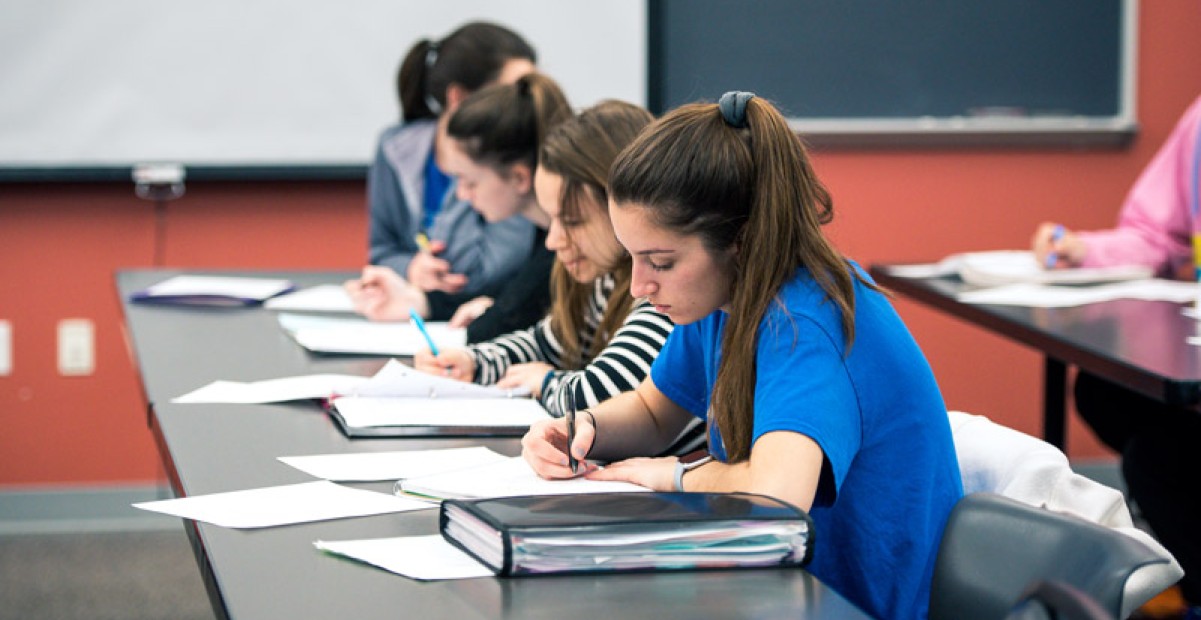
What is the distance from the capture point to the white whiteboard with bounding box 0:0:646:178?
368 cm

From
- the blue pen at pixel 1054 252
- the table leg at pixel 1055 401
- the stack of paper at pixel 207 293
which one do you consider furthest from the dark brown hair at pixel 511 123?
the table leg at pixel 1055 401

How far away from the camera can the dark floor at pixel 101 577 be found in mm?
3178

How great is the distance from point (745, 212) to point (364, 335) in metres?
1.13

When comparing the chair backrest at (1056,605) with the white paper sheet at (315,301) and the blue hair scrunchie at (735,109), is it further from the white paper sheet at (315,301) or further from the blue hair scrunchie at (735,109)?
the white paper sheet at (315,301)

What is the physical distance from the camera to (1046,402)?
328cm

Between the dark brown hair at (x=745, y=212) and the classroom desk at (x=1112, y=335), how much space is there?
2.50ft

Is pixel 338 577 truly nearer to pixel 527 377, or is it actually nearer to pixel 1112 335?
pixel 527 377

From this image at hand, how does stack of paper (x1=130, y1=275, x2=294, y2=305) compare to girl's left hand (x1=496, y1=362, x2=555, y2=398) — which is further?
stack of paper (x1=130, y1=275, x2=294, y2=305)

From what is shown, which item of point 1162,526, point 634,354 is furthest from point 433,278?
point 1162,526

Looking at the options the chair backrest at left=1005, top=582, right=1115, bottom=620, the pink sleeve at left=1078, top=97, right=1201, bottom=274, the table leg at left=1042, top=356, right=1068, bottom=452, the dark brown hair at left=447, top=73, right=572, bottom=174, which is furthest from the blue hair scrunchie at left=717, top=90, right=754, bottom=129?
the table leg at left=1042, top=356, right=1068, bottom=452

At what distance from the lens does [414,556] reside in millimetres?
1174

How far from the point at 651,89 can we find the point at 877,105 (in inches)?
25.5

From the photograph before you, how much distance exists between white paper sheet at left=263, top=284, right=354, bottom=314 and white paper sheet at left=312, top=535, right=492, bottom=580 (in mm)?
1592

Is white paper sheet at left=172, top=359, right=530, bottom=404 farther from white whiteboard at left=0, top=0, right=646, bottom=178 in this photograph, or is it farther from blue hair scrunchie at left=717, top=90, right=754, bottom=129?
white whiteboard at left=0, top=0, right=646, bottom=178
